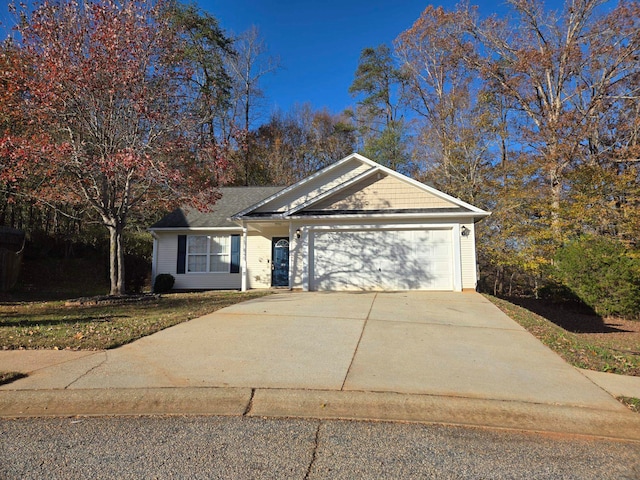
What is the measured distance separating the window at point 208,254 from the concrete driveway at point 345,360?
884cm

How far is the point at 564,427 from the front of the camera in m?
3.73

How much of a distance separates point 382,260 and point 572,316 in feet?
22.8

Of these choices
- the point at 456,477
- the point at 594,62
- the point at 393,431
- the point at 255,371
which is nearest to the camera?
the point at 456,477

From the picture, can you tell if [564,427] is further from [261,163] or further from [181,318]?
[261,163]

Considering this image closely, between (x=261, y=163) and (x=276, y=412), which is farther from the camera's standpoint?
(x=261, y=163)

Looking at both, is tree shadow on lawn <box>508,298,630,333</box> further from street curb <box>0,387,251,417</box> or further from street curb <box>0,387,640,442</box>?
street curb <box>0,387,251,417</box>

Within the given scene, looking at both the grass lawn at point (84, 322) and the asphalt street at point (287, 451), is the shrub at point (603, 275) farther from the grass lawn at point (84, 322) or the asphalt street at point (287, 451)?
the asphalt street at point (287, 451)

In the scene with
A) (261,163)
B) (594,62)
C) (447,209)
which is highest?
(594,62)

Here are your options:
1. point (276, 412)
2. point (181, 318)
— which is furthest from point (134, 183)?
point (276, 412)

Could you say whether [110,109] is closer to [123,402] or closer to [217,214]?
[217,214]

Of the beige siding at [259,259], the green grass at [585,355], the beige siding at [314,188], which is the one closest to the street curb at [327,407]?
the green grass at [585,355]

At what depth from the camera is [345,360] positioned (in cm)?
552

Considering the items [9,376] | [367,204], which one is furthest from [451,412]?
[367,204]

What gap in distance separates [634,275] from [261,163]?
79.9ft
